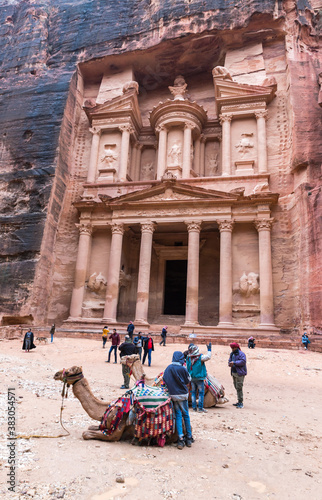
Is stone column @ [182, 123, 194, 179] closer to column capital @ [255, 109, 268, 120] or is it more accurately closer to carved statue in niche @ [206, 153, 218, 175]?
carved statue in niche @ [206, 153, 218, 175]

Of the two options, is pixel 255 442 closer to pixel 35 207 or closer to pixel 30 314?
pixel 30 314

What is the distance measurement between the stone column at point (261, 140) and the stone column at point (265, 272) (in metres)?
4.17

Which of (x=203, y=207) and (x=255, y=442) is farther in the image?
(x=203, y=207)

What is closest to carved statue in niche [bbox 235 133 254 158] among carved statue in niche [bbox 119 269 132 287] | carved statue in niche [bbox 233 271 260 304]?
carved statue in niche [bbox 233 271 260 304]

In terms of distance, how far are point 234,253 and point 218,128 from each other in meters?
11.3

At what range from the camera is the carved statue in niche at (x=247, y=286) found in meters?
20.1

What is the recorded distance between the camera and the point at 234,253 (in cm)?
2134

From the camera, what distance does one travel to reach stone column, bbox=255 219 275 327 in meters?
19.1

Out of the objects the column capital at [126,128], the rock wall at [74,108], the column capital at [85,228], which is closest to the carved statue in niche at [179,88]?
the rock wall at [74,108]

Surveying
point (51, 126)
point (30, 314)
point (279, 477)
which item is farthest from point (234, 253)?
point (279, 477)

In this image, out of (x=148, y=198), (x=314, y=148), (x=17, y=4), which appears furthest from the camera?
(x=17, y=4)

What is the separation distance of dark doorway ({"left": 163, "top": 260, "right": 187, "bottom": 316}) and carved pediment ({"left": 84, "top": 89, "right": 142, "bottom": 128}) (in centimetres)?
1193

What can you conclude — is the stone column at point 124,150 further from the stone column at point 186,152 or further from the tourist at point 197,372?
the tourist at point 197,372

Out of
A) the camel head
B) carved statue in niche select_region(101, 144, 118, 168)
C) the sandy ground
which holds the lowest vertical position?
the sandy ground
